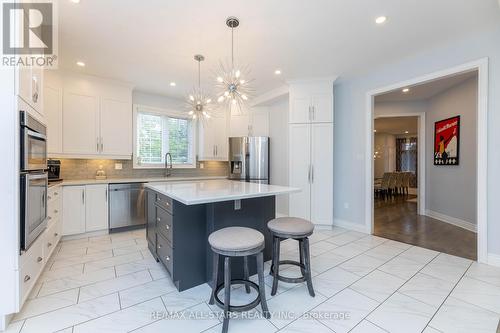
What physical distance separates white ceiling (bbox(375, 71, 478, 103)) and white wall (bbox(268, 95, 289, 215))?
2024 millimetres

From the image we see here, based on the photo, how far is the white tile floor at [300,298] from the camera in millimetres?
1617

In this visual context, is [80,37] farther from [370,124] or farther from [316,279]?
[370,124]

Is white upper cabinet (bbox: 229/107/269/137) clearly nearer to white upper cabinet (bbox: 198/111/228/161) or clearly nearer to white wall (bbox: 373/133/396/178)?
white upper cabinet (bbox: 198/111/228/161)

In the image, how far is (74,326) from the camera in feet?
5.23

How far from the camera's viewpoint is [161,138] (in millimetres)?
4816

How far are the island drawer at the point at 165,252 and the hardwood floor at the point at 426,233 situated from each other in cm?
331

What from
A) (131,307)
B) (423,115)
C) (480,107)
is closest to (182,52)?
(131,307)

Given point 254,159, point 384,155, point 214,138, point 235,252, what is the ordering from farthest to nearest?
1. point 384,155
2. point 214,138
3. point 254,159
4. point 235,252

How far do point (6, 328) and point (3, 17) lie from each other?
2195 mm

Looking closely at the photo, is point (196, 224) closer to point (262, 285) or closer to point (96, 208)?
point (262, 285)

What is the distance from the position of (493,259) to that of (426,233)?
1206 millimetres

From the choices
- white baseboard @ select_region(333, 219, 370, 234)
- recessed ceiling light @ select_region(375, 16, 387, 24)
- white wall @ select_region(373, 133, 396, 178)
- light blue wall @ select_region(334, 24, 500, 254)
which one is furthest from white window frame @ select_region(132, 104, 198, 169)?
white wall @ select_region(373, 133, 396, 178)

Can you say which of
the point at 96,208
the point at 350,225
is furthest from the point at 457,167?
the point at 96,208

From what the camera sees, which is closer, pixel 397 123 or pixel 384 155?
pixel 397 123
